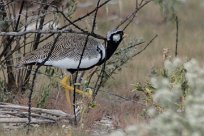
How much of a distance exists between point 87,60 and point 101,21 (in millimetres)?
9124

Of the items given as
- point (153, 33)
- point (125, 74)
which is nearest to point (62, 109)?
point (125, 74)

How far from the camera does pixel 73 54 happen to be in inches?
360

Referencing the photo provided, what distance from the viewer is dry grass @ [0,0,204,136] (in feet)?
30.0

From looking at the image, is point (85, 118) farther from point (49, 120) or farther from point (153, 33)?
point (153, 33)

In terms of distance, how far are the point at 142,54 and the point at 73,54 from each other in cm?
614

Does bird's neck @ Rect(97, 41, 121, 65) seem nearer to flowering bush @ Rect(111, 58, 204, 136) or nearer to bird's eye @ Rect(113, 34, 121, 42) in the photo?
bird's eye @ Rect(113, 34, 121, 42)

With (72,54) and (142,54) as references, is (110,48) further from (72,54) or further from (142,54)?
(142,54)

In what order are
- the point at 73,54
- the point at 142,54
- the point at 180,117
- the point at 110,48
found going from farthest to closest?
the point at 142,54
the point at 110,48
the point at 73,54
the point at 180,117

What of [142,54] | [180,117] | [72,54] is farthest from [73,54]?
[142,54]

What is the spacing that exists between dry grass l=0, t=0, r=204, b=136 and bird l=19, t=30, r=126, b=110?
545 mm

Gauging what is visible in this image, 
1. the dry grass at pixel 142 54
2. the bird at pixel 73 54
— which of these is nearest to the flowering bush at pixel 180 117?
the dry grass at pixel 142 54

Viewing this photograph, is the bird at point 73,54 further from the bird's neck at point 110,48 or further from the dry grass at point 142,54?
the dry grass at point 142,54

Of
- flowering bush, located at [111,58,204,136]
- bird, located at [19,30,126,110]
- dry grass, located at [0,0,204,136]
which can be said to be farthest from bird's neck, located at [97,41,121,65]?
flowering bush, located at [111,58,204,136]

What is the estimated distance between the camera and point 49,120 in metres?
8.73
